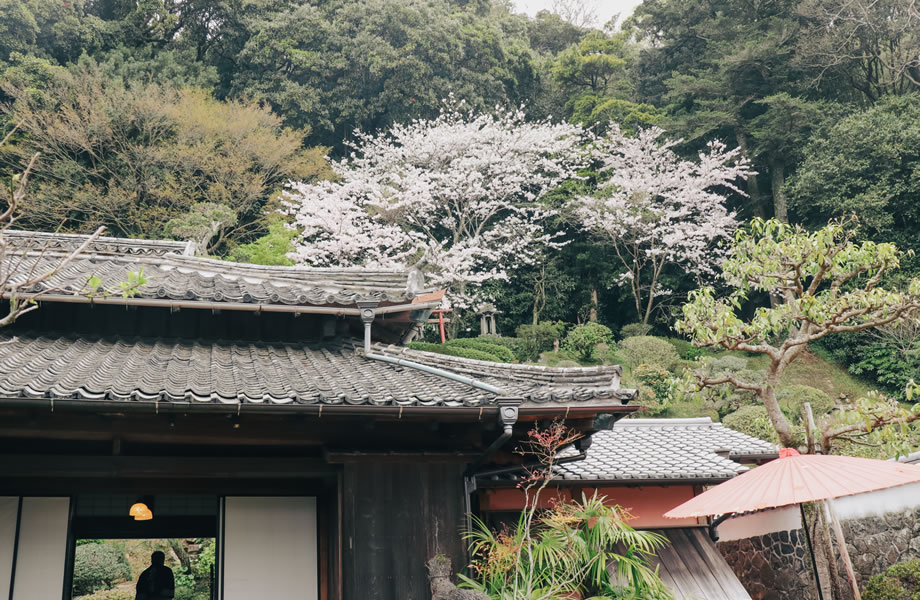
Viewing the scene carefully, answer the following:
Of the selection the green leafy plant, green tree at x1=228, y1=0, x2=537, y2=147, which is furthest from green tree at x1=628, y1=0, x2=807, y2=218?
the green leafy plant

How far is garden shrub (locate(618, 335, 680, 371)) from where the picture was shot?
20.4 metres

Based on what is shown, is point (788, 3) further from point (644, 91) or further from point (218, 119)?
point (218, 119)

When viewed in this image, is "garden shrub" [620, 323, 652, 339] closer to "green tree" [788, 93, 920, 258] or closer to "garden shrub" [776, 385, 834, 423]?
"garden shrub" [776, 385, 834, 423]

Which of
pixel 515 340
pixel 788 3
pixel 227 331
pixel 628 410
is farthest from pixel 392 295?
pixel 788 3

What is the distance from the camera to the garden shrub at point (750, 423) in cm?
1491

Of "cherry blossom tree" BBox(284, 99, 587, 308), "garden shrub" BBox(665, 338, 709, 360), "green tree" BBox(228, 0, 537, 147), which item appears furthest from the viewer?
"green tree" BBox(228, 0, 537, 147)

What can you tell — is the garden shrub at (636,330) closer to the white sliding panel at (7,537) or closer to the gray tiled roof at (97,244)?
the gray tiled roof at (97,244)

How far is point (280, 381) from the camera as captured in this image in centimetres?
584

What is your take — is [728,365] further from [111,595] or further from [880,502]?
[111,595]

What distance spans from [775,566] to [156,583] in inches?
311

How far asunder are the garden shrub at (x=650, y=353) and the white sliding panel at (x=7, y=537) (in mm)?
16610

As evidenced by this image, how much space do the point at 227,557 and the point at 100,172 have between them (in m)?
19.7

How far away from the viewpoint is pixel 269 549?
6.20 meters

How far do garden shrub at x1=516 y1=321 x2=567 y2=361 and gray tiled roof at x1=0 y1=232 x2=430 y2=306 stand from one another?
559 inches
